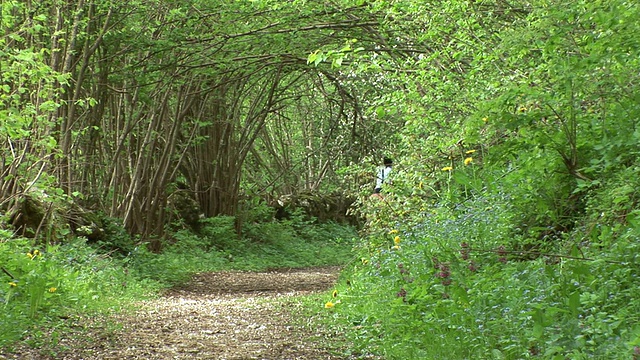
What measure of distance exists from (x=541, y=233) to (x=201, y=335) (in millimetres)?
3117

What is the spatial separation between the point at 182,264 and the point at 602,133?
399 inches

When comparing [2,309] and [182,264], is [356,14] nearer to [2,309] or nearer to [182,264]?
[182,264]

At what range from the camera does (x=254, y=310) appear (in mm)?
8312

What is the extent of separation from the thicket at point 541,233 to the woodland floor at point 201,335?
17.9 inches

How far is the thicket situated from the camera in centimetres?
394

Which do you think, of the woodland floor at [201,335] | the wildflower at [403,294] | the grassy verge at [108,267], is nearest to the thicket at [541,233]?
the wildflower at [403,294]

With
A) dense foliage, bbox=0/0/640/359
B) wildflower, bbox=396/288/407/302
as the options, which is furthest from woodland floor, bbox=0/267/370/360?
wildflower, bbox=396/288/407/302

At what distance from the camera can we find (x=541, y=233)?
6.00m

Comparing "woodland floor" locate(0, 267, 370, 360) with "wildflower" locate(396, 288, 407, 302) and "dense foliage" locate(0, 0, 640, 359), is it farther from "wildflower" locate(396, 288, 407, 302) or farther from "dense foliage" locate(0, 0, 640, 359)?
"wildflower" locate(396, 288, 407, 302)

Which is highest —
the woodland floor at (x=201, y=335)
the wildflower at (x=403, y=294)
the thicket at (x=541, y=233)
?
the thicket at (x=541, y=233)

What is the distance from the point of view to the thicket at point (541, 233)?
394 cm

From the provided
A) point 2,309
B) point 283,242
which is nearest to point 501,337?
point 2,309

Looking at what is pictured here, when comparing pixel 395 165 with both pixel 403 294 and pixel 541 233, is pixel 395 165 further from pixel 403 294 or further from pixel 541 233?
pixel 403 294

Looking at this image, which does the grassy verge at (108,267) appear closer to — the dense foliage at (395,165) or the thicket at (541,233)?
the dense foliage at (395,165)
